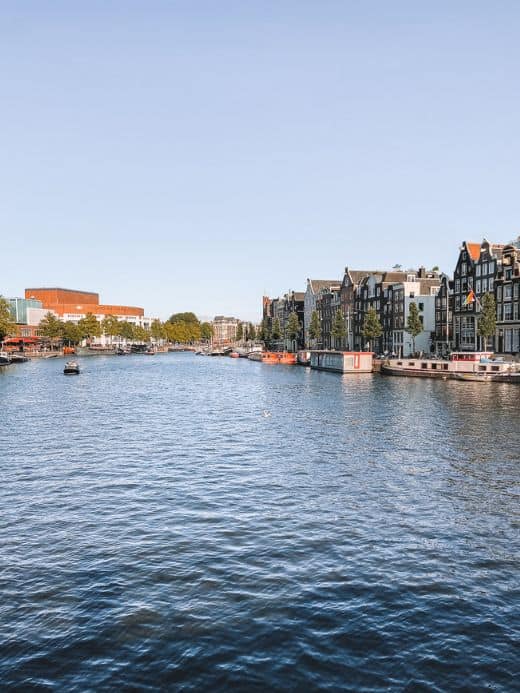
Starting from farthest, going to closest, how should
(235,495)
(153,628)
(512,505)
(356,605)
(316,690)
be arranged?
(235,495)
(512,505)
(356,605)
(153,628)
(316,690)

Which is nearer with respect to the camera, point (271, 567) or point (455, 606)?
point (455, 606)

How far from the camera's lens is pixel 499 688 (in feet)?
55.0

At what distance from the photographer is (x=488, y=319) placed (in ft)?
387

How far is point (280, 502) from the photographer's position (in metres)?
33.8

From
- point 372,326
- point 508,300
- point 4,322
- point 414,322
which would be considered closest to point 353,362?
point 414,322

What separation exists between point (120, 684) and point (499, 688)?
10191 millimetres

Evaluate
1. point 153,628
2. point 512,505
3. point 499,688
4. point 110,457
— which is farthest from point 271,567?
point 110,457

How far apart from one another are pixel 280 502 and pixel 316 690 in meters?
17.2

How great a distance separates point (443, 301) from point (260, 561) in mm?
129759

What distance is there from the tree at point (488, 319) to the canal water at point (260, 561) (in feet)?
222

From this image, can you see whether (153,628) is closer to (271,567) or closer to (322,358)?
(271,567)

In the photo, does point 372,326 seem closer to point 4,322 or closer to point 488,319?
point 488,319

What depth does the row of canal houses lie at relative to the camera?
12082 cm

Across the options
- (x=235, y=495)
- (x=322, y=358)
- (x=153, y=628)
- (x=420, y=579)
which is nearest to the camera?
(x=153, y=628)
